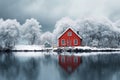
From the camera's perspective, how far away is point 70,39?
7388 centimetres

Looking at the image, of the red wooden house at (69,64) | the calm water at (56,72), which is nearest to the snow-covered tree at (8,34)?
the red wooden house at (69,64)

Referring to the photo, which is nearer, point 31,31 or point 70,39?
point 70,39

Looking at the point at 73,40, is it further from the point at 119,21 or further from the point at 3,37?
the point at 119,21

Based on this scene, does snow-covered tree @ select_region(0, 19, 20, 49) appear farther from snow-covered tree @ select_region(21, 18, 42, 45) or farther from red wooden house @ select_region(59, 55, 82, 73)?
red wooden house @ select_region(59, 55, 82, 73)

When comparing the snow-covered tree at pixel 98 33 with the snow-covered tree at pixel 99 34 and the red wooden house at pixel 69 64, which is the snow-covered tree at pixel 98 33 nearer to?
the snow-covered tree at pixel 99 34

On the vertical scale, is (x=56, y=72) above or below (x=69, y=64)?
below

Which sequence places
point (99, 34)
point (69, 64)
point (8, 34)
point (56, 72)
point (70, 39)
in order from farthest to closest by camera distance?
1. point (99, 34)
2. point (8, 34)
3. point (70, 39)
4. point (69, 64)
5. point (56, 72)

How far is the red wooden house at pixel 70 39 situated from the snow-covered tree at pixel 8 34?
16896 mm

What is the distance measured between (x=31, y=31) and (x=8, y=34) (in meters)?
20.6

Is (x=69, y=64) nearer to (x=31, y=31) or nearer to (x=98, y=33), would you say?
(x=98, y=33)

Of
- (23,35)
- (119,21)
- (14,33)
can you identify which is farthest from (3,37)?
(119,21)

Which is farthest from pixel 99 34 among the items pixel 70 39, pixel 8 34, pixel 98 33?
pixel 8 34

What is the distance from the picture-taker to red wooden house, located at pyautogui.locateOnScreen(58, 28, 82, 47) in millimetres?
73438

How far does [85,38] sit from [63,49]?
17837 millimetres
